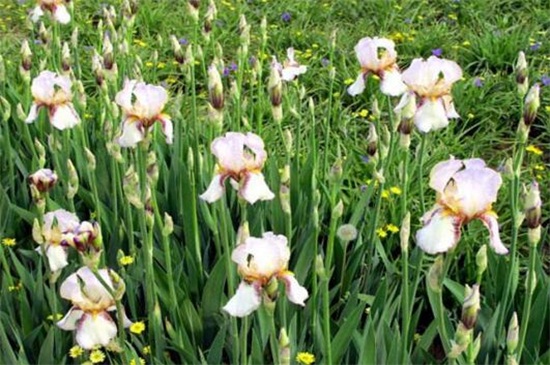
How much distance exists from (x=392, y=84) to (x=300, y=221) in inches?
25.2

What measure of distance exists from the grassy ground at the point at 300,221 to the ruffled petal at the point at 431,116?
16 centimetres

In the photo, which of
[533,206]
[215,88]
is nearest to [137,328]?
[215,88]

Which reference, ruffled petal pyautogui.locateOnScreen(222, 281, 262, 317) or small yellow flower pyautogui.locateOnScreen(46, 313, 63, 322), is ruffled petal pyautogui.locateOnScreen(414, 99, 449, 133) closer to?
ruffled petal pyautogui.locateOnScreen(222, 281, 262, 317)

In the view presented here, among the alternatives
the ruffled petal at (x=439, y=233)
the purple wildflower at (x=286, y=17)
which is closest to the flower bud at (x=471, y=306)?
the ruffled petal at (x=439, y=233)

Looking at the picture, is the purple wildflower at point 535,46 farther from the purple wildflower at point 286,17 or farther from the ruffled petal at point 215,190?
the ruffled petal at point 215,190

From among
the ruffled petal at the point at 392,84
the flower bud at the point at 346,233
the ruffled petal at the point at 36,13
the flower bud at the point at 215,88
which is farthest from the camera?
the ruffled petal at the point at 36,13

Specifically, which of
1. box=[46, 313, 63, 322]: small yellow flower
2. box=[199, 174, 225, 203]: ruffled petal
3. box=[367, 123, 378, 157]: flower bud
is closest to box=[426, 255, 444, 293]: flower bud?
box=[199, 174, 225, 203]: ruffled petal

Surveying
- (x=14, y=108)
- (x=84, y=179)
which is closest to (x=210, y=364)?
(x=84, y=179)

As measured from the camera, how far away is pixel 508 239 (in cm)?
313

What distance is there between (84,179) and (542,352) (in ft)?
5.95

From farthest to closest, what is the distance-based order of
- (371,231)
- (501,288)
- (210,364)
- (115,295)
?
(371,231) < (501,288) < (210,364) < (115,295)

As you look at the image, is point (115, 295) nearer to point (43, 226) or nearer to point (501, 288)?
point (43, 226)

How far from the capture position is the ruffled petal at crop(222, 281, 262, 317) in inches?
64.3

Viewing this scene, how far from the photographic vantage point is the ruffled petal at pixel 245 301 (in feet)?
5.36
